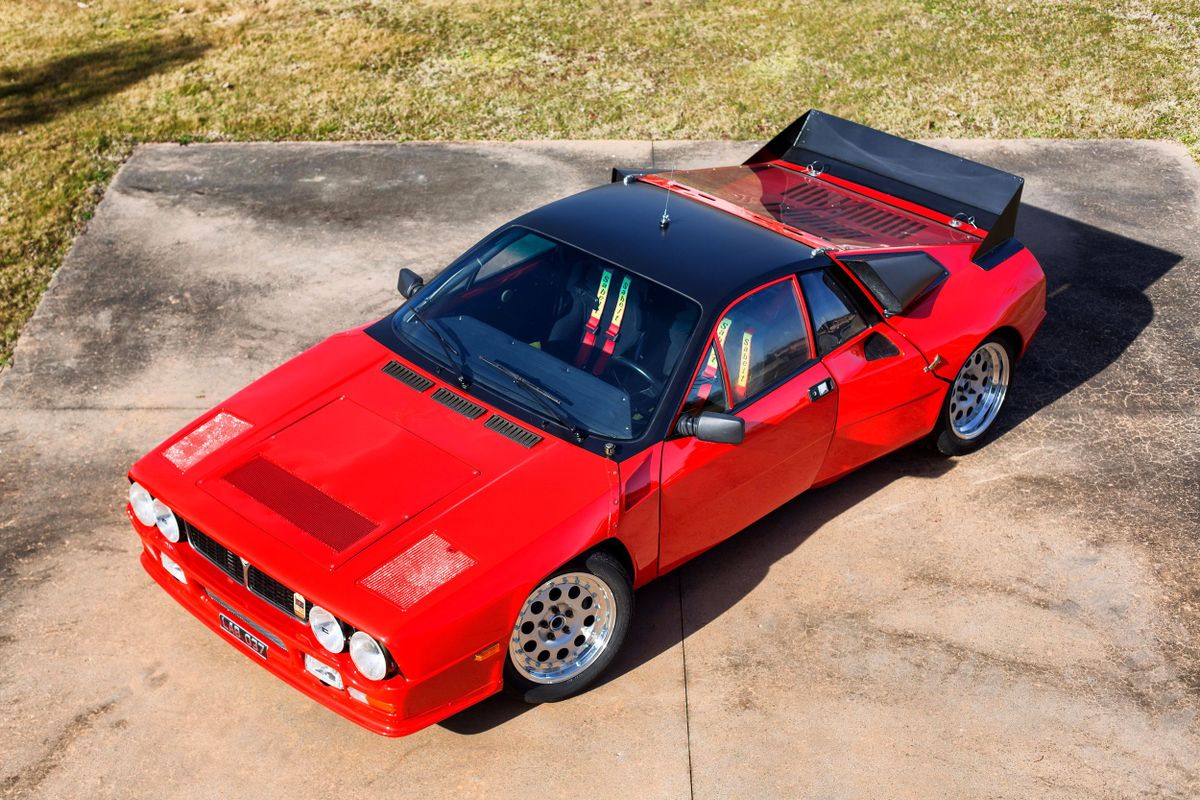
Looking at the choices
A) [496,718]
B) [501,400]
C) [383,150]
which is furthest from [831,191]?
[383,150]

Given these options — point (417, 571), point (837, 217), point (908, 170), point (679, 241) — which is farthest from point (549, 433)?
point (908, 170)

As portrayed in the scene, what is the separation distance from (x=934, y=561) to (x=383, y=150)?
618 cm

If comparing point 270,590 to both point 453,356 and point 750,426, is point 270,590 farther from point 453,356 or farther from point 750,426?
point 750,426

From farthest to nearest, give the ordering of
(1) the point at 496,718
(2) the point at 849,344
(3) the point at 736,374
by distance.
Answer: (2) the point at 849,344 < (3) the point at 736,374 < (1) the point at 496,718

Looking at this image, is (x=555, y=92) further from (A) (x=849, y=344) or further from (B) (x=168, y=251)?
A: (A) (x=849, y=344)

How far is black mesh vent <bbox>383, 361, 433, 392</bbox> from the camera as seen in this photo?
560cm

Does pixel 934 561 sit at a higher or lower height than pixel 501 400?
lower

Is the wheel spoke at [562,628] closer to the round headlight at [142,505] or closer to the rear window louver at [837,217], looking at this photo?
the round headlight at [142,505]

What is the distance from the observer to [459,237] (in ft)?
29.6

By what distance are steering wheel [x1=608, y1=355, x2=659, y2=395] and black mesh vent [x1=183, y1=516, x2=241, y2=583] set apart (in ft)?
5.80

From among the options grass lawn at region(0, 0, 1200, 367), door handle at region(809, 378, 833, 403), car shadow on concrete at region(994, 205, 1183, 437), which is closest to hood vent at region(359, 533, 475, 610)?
door handle at region(809, 378, 833, 403)

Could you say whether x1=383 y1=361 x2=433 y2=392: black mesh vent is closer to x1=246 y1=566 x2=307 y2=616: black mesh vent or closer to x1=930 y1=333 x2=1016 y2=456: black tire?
x1=246 y1=566 x2=307 y2=616: black mesh vent

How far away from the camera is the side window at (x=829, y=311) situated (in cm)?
590

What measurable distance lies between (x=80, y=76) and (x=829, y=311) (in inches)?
342
